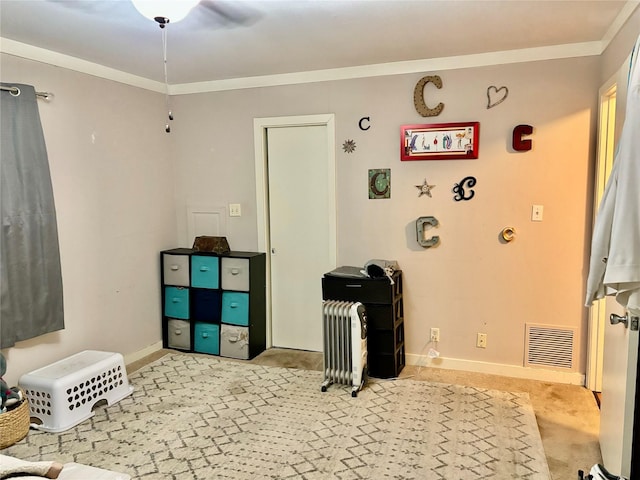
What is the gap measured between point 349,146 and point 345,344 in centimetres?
154

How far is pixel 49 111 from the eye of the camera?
315 cm

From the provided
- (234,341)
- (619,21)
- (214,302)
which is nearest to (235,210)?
(214,302)

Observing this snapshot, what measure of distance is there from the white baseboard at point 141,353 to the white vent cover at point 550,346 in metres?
3.06

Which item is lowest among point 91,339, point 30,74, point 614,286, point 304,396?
point 304,396

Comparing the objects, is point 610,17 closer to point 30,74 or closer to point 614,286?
point 614,286

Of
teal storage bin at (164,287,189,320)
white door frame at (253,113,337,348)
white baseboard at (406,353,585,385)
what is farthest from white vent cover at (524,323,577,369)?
teal storage bin at (164,287,189,320)

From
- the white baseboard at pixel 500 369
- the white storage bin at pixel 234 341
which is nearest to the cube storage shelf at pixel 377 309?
the white baseboard at pixel 500 369

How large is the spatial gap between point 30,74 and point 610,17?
350cm

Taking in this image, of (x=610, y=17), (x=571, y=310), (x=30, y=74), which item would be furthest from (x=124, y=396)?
(x=610, y=17)

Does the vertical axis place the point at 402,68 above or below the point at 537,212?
above

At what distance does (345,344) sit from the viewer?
3.24 m

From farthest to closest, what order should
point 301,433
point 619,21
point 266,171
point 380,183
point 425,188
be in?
point 266,171, point 380,183, point 425,188, point 301,433, point 619,21

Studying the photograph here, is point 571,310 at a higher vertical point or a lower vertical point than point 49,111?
lower

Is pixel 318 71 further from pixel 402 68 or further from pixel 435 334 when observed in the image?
pixel 435 334
